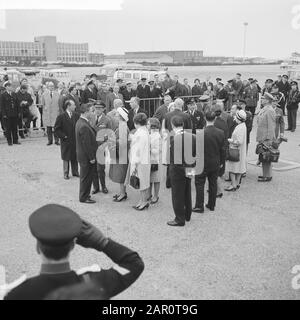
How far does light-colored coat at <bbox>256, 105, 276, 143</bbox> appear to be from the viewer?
8430 millimetres

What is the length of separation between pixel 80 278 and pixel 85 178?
545 cm

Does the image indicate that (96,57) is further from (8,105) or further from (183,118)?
(183,118)

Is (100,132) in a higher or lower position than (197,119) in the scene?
lower

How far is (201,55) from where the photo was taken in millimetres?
161250

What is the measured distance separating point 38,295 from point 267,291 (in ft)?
11.3

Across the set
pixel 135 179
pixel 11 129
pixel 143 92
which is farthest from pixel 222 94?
pixel 135 179

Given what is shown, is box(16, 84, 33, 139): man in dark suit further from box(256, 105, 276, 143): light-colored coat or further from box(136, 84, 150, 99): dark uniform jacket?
box(256, 105, 276, 143): light-colored coat

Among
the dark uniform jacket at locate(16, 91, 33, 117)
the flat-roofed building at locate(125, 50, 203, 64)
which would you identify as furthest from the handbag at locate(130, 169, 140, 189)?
the flat-roofed building at locate(125, 50, 203, 64)

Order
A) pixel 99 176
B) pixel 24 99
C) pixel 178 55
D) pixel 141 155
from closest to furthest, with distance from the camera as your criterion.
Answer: pixel 141 155, pixel 99 176, pixel 24 99, pixel 178 55

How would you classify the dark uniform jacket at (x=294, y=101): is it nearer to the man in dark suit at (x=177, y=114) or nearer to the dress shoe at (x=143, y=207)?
the man in dark suit at (x=177, y=114)

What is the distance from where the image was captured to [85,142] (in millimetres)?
7168

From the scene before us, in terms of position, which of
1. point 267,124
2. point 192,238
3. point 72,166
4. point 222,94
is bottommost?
point 192,238

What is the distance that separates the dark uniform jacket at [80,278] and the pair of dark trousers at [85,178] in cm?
525

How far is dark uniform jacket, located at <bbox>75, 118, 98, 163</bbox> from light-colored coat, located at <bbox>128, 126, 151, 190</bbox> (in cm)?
77
